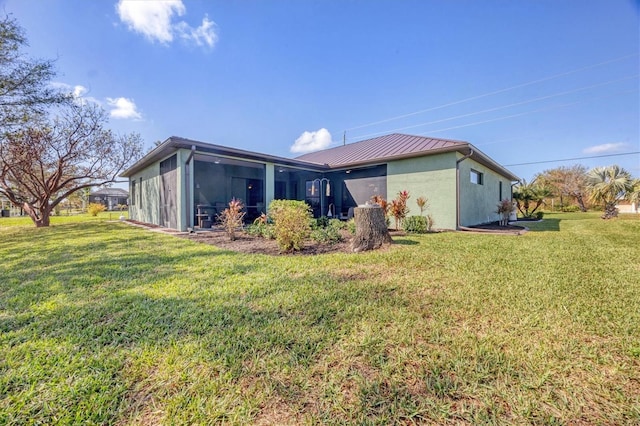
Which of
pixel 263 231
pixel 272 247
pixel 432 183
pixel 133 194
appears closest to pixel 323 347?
pixel 272 247

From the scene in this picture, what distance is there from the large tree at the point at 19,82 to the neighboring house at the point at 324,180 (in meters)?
4.08

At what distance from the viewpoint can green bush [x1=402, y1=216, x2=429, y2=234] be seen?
8406mm

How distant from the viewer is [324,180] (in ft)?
44.2

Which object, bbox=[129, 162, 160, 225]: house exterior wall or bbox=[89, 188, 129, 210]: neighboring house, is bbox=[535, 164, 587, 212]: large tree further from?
bbox=[89, 188, 129, 210]: neighboring house

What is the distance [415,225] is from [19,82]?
15541mm

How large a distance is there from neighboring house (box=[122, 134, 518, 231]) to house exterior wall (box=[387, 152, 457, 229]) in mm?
34

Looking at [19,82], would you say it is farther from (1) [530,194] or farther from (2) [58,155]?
(1) [530,194]

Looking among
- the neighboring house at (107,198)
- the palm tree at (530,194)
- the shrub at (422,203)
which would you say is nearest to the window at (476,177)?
the shrub at (422,203)

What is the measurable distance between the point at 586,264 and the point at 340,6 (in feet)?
33.4

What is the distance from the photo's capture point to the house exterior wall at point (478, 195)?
33.4 feet

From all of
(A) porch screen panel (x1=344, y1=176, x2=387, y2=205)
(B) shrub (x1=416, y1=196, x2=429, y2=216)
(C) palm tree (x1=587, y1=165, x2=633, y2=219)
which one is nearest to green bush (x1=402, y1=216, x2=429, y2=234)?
(B) shrub (x1=416, y1=196, x2=429, y2=216)

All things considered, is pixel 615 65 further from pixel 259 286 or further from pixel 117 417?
pixel 117 417

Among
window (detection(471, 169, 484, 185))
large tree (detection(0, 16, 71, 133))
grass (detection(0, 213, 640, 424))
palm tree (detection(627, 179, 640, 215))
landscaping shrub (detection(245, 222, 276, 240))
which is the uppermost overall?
large tree (detection(0, 16, 71, 133))

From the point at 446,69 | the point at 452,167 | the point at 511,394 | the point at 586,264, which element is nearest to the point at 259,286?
the point at 511,394
